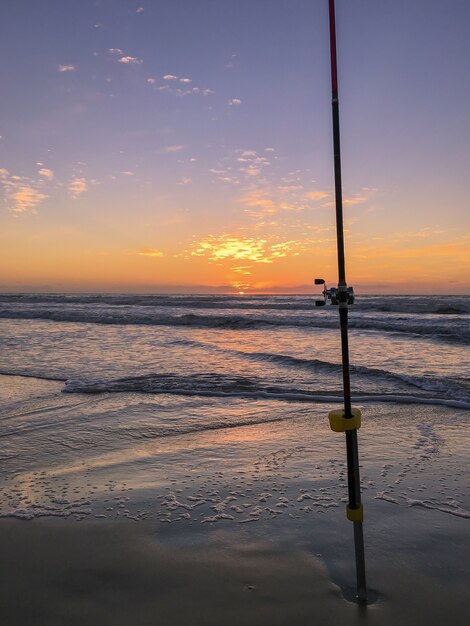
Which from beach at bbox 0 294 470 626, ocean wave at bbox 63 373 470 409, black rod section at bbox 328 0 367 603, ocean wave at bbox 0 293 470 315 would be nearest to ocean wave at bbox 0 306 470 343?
ocean wave at bbox 0 293 470 315

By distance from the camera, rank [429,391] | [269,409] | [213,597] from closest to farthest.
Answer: [213,597] → [269,409] → [429,391]

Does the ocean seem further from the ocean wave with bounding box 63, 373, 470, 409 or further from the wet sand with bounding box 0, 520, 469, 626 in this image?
the wet sand with bounding box 0, 520, 469, 626

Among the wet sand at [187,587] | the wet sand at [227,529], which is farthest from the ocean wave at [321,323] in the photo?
the wet sand at [187,587]

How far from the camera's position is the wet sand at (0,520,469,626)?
248 centimetres

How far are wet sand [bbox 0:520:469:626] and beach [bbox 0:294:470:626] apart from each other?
10mm

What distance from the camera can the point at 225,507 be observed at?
3816 millimetres

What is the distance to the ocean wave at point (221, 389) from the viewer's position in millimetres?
7882

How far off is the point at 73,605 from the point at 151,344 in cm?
A: 1395

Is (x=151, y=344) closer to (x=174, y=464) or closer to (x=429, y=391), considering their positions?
(x=429, y=391)

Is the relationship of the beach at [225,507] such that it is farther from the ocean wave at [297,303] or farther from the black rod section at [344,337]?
the ocean wave at [297,303]

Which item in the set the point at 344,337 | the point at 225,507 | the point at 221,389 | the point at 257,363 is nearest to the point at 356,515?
the point at 344,337

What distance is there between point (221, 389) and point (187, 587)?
19.9ft

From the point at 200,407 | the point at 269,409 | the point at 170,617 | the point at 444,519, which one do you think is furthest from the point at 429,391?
the point at 170,617

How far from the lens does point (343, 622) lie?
2.44 metres
